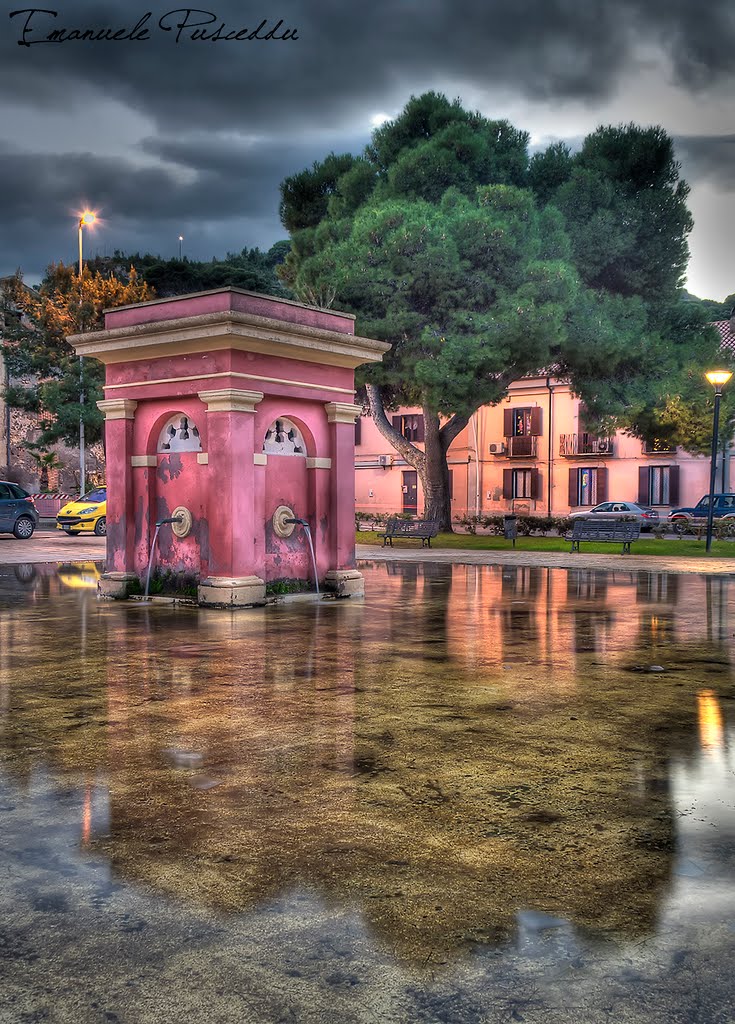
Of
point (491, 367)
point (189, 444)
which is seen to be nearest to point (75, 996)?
point (189, 444)

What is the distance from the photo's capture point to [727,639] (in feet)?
36.0

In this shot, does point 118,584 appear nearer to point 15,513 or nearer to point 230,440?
point 230,440

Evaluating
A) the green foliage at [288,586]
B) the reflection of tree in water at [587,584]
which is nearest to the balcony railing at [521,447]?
the reflection of tree in water at [587,584]

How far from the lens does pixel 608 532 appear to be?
26234 millimetres

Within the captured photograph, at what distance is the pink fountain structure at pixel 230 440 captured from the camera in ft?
45.6

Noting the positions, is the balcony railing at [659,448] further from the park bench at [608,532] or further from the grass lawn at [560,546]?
the park bench at [608,532]

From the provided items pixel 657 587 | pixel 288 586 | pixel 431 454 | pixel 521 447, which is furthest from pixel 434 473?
pixel 288 586

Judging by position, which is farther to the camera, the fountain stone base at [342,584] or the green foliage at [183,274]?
the green foliage at [183,274]

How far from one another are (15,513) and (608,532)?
61.6 ft

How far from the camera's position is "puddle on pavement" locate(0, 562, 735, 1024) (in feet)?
10.1

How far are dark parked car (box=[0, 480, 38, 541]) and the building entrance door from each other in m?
21.1

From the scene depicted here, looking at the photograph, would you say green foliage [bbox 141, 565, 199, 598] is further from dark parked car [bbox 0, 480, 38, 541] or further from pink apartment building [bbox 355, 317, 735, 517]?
pink apartment building [bbox 355, 317, 735, 517]

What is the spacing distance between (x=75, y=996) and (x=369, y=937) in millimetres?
983

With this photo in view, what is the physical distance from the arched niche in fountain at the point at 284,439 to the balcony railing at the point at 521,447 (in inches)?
1288
